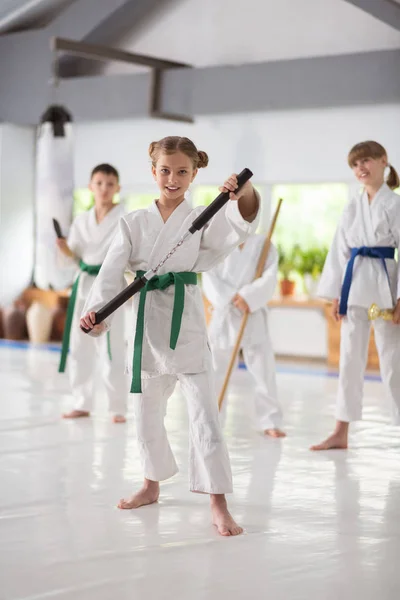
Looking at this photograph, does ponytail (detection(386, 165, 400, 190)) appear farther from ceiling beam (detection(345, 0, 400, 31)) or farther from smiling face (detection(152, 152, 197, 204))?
ceiling beam (detection(345, 0, 400, 31))

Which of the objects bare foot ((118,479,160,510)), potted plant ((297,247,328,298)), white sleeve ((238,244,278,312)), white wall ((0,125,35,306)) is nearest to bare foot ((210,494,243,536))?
bare foot ((118,479,160,510))

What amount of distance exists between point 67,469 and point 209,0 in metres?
6.33

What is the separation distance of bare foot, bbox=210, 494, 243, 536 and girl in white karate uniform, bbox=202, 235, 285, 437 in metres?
1.59

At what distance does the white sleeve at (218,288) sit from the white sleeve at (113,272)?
1565 millimetres

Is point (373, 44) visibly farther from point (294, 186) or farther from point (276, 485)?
point (276, 485)

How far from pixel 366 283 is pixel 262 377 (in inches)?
32.4

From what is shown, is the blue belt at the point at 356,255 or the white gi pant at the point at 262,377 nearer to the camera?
the blue belt at the point at 356,255

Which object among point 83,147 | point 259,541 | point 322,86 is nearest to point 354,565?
point 259,541

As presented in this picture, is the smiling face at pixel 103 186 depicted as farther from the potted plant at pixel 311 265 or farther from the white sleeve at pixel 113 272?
the potted plant at pixel 311 265

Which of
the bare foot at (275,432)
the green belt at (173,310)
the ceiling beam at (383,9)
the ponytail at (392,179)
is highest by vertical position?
the ceiling beam at (383,9)

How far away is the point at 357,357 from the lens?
3889mm

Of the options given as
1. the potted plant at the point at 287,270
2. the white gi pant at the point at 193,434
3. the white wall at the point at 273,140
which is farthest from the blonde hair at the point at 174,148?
the potted plant at the point at 287,270

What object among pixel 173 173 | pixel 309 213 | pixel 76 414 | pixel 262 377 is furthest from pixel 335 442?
pixel 309 213

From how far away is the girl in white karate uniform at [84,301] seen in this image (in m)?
4.55
